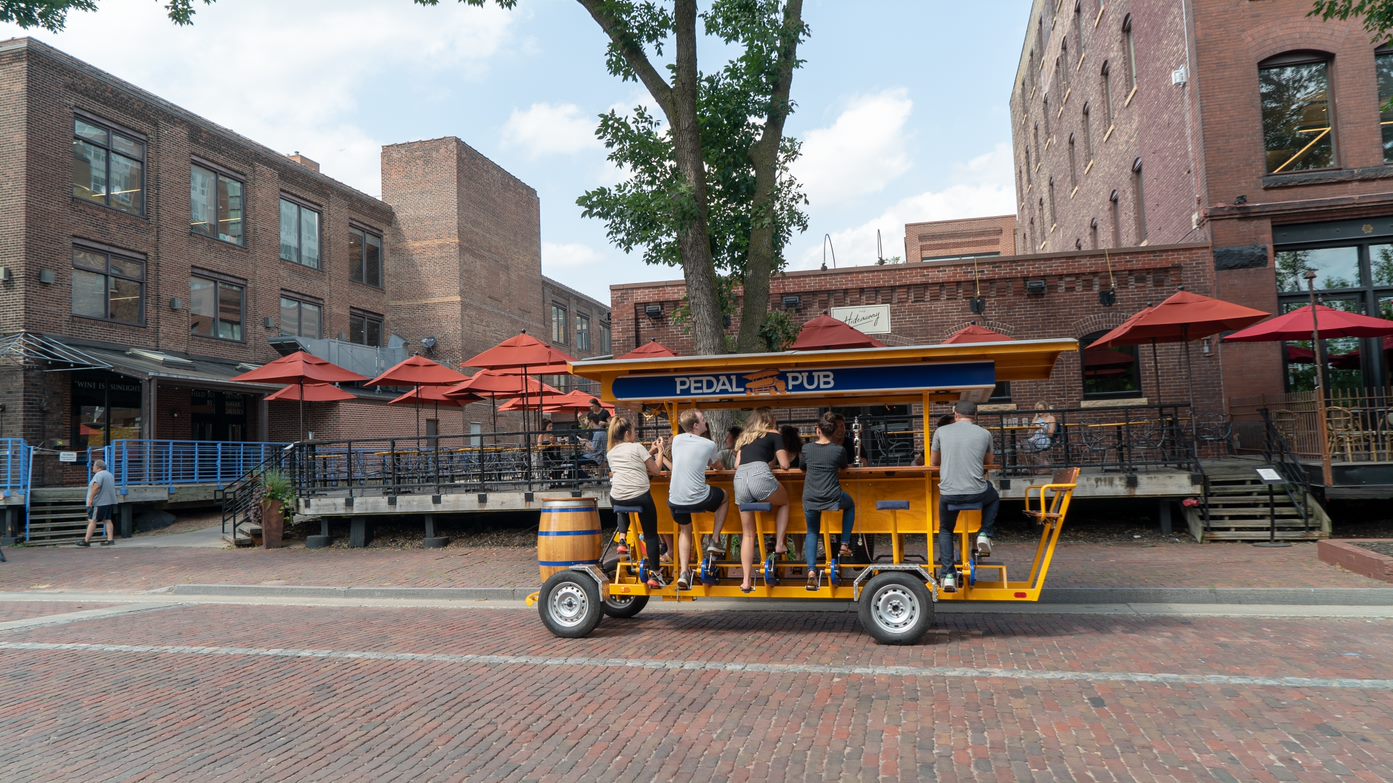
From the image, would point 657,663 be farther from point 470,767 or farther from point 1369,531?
point 1369,531

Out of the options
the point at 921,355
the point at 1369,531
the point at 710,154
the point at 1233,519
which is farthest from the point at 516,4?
the point at 1369,531

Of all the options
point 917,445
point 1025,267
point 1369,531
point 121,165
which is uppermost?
point 121,165

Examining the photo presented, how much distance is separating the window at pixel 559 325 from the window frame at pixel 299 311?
53.7 feet

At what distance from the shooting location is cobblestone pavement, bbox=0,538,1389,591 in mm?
10062

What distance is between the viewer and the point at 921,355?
7859mm

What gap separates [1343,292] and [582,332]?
4081cm

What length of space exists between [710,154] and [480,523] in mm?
7996

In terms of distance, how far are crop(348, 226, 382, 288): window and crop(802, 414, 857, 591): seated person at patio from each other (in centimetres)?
3056

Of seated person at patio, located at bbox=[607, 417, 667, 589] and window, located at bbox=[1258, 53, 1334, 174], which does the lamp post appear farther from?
seated person at patio, located at bbox=[607, 417, 667, 589]

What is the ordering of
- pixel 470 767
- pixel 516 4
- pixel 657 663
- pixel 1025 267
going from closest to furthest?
pixel 470 767 → pixel 657 663 → pixel 516 4 → pixel 1025 267

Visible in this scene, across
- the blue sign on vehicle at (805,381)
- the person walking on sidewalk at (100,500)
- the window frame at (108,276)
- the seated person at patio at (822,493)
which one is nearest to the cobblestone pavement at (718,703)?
the seated person at patio at (822,493)

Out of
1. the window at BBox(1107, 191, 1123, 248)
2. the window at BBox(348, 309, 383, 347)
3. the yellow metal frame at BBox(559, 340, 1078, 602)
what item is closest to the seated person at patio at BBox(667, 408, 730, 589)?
the yellow metal frame at BBox(559, 340, 1078, 602)

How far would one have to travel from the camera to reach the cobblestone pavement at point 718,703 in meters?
4.73

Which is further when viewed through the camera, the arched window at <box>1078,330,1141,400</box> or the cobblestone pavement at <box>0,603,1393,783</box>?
the arched window at <box>1078,330,1141,400</box>
